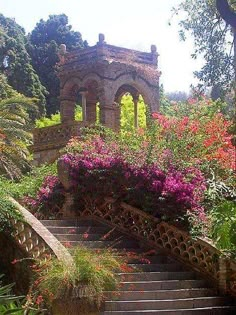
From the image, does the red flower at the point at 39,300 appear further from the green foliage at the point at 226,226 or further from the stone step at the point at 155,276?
the green foliage at the point at 226,226

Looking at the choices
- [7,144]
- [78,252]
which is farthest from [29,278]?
[7,144]

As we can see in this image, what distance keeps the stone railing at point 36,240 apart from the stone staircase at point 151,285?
2.06 ft

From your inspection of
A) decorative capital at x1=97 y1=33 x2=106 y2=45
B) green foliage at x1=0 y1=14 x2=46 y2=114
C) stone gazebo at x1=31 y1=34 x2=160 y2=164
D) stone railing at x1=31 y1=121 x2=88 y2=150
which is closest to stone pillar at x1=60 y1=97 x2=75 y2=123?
stone gazebo at x1=31 y1=34 x2=160 y2=164

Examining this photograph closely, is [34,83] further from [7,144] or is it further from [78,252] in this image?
[78,252]

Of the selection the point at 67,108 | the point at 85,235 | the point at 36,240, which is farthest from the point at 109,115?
the point at 36,240

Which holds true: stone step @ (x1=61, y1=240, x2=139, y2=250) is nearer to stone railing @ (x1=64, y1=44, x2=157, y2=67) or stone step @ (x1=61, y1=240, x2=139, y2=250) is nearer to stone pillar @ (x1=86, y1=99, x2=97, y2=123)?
stone railing @ (x1=64, y1=44, x2=157, y2=67)

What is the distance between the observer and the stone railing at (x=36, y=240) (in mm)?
10978

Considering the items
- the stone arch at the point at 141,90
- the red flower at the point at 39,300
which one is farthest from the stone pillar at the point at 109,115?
the red flower at the point at 39,300

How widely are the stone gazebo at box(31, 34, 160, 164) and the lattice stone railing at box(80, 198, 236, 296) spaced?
1391 cm

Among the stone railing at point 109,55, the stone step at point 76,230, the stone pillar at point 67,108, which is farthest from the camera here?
the stone pillar at point 67,108

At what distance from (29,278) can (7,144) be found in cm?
1276

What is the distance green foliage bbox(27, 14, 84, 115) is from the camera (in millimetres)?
43537

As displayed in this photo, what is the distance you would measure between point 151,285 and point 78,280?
1855 millimetres

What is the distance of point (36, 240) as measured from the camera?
11844mm
